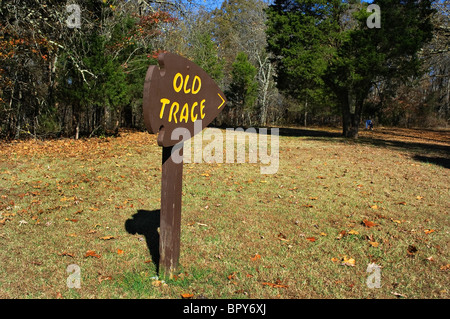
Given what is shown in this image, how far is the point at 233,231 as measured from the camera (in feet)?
15.7

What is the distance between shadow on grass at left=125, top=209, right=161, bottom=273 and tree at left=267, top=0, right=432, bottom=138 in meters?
12.6

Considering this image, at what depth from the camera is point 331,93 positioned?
17.7 m

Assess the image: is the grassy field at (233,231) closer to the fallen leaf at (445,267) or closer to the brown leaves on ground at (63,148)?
the fallen leaf at (445,267)

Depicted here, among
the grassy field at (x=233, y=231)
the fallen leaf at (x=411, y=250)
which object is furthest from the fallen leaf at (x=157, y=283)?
the fallen leaf at (x=411, y=250)

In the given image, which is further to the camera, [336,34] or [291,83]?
[291,83]

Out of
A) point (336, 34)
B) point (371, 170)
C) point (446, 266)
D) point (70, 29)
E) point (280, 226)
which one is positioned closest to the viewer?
point (446, 266)

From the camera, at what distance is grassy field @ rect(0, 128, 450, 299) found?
339 centimetres

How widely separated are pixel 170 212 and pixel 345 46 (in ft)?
49.7

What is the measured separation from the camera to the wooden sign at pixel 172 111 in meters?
2.80

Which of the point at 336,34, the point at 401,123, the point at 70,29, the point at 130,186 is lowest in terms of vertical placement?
the point at 130,186

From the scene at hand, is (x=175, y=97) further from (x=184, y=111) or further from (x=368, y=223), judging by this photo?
(x=368, y=223)

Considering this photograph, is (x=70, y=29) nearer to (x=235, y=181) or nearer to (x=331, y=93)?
(x=235, y=181)

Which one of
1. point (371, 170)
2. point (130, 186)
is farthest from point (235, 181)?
point (371, 170)

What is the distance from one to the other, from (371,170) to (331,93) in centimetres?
1006
